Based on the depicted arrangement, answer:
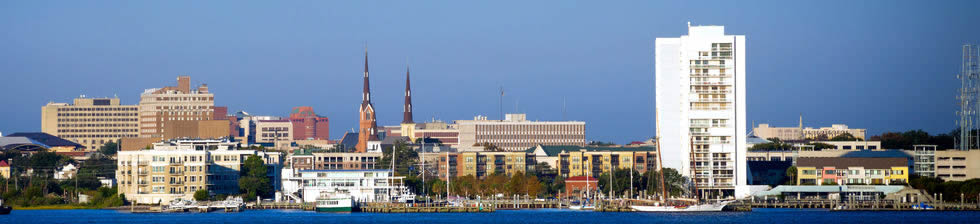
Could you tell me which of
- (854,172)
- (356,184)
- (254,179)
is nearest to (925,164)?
(854,172)

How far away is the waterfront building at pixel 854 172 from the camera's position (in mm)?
178000

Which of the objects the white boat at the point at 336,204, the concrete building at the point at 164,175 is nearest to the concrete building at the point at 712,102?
the white boat at the point at 336,204

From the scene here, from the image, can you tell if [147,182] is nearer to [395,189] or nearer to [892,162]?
[395,189]

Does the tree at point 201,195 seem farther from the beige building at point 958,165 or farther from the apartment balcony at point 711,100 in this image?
the beige building at point 958,165

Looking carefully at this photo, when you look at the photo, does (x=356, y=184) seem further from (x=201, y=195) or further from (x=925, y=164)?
(x=925, y=164)

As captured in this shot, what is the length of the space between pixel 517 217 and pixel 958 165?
62049 mm

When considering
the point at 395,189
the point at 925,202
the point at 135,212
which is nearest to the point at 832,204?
the point at 925,202

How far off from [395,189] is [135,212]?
2589 cm

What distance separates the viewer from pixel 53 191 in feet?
621

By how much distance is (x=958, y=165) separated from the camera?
602 feet

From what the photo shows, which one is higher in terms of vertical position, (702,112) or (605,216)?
(702,112)

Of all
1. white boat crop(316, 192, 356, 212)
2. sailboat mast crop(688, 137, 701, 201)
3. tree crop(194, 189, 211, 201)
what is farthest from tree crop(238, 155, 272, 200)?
sailboat mast crop(688, 137, 701, 201)

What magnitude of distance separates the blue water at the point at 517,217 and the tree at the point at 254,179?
650 inches

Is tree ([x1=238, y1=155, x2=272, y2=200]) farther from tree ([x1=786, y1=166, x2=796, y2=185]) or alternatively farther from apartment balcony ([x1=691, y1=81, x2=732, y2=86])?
tree ([x1=786, y1=166, x2=796, y2=185])
